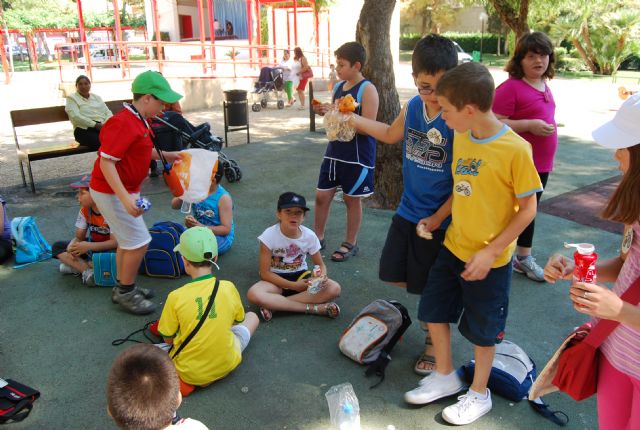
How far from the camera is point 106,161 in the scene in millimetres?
3398

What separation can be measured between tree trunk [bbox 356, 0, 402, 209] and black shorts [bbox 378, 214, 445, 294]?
326 cm

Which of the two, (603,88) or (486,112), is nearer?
(486,112)

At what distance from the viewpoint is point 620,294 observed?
1823 millimetres

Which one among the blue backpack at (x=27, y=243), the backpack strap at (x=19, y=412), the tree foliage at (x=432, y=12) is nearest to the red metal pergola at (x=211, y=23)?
the blue backpack at (x=27, y=243)

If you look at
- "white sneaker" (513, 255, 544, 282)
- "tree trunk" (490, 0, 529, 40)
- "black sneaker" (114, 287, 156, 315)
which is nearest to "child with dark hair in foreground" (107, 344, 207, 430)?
"black sneaker" (114, 287, 156, 315)

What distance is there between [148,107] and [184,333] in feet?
5.21

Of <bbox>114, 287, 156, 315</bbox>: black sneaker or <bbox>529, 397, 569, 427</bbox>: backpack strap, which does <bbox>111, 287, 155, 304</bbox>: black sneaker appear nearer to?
<bbox>114, 287, 156, 315</bbox>: black sneaker

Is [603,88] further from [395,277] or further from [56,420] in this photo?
[56,420]

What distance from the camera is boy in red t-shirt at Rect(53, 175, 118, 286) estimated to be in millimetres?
4363

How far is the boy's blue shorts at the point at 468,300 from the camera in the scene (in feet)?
8.14

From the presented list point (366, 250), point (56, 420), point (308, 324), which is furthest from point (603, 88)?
point (56, 420)

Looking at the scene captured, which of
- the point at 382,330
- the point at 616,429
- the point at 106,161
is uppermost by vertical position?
the point at 106,161

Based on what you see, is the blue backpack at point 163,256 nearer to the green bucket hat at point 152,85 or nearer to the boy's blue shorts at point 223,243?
the boy's blue shorts at point 223,243

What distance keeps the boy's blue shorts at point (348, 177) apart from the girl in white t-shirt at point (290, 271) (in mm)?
815
